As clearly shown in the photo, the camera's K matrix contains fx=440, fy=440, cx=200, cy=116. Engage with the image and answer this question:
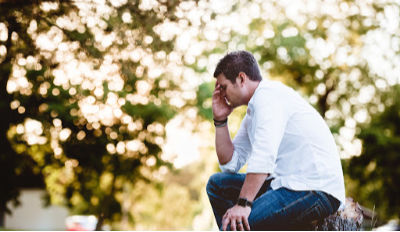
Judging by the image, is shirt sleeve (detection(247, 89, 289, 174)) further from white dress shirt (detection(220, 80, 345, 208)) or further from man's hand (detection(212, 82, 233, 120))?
man's hand (detection(212, 82, 233, 120))

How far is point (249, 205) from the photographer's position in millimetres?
2719

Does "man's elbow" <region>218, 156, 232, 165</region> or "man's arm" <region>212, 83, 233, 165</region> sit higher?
"man's arm" <region>212, 83, 233, 165</region>

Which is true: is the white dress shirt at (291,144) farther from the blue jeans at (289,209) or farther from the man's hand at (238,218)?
the man's hand at (238,218)

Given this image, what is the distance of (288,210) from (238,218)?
323mm

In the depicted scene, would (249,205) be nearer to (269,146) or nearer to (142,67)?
(269,146)

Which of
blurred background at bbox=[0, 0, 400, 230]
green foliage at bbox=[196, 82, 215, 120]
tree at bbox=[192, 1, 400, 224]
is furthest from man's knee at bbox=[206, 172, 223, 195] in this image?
tree at bbox=[192, 1, 400, 224]

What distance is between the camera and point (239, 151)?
3.54 meters

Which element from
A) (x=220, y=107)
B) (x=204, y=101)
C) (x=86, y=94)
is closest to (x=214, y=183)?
(x=220, y=107)

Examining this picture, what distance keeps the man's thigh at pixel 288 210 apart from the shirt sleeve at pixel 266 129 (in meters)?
0.25

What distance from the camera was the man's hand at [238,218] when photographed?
2.69 meters

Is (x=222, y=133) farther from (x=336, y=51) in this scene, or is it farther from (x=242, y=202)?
(x=336, y=51)

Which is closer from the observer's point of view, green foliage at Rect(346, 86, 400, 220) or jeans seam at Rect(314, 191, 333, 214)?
jeans seam at Rect(314, 191, 333, 214)

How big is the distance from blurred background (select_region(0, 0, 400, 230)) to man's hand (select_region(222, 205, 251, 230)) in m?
5.30

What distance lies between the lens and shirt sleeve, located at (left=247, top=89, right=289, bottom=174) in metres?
2.64
